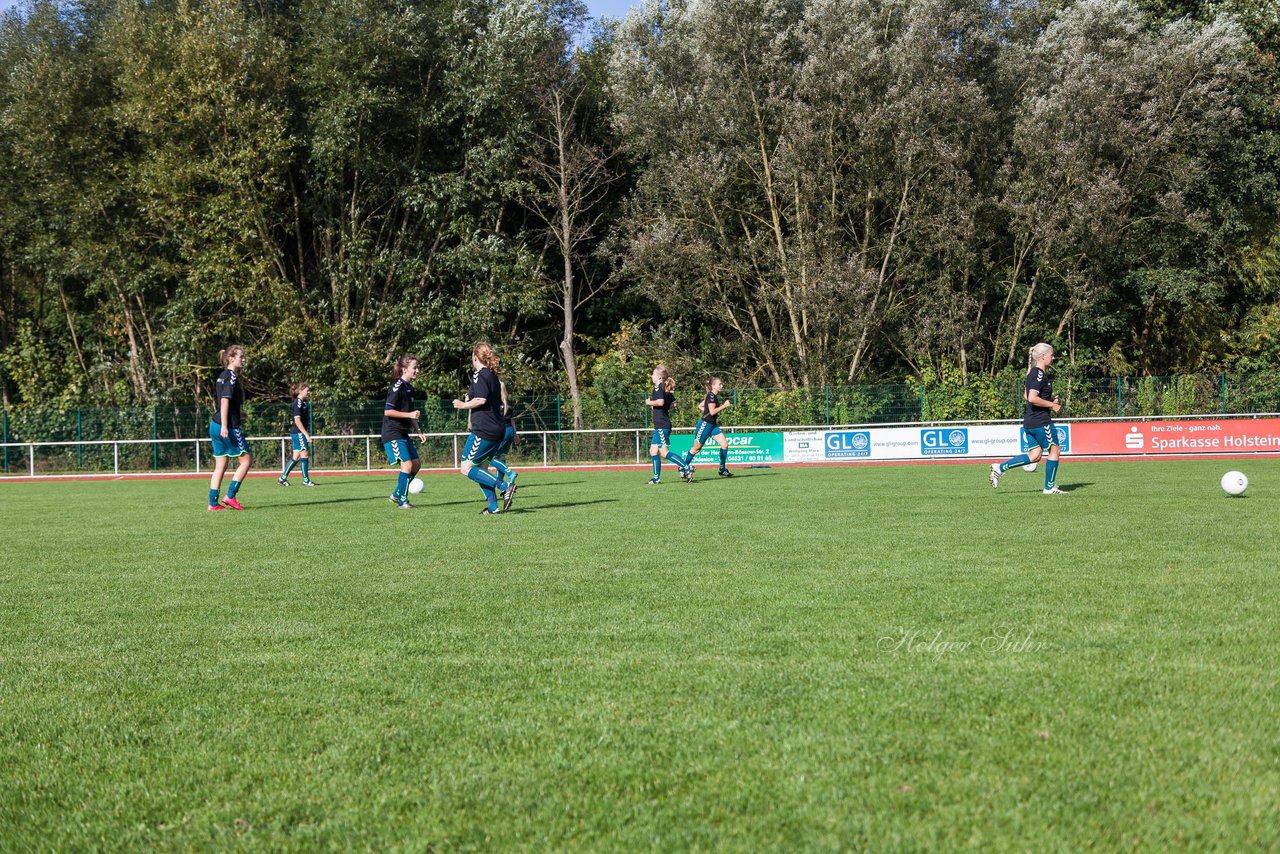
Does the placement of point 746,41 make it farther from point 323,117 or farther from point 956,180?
point 323,117

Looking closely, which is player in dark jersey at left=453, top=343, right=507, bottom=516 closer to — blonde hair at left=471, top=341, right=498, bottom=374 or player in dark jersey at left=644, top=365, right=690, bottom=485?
blonde hair at left=471, top=341, right=498, bottom=374

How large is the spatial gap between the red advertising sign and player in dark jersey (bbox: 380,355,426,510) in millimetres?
19171

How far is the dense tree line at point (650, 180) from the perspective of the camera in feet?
101

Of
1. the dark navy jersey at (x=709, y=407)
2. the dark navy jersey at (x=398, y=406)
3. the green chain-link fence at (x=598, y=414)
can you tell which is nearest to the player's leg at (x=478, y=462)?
the dark navy jersey at (x=398, y=406)

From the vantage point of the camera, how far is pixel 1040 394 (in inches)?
577

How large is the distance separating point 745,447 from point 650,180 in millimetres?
9960

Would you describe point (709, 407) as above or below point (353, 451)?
above

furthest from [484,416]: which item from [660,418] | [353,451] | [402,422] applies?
[353,451]

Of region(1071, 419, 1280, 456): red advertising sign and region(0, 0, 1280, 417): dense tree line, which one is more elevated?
region(0, 0, 1280, 417): dense tree line

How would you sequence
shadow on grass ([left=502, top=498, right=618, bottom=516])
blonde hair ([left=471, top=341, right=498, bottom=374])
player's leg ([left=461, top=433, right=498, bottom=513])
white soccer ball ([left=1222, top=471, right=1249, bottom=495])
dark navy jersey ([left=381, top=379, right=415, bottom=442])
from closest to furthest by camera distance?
blonde hair ([left=471, top=341, right=498, bottom=374]) → player's leg ([left=461, top=433, right=498, bottom=513]) → white soccer ball ([left=1222, top=471, right=1249, bottom=495]) → shadow on grass ([left=502, top=498, right=618, bottom=516]) → dark navy jersey ([left=381, top=379, right=415, bottom=442])

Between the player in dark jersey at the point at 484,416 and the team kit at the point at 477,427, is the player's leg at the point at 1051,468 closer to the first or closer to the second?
the team kit at the point at 477,427

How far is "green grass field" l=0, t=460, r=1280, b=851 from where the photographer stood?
3090mm

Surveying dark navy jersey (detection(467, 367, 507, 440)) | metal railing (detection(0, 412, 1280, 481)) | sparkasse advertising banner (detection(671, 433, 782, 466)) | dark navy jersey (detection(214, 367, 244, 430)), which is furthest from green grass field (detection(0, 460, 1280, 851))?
metal railing (detection(0, 412, 1280, 481))

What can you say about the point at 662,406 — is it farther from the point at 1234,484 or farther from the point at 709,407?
the point at 1234,484
